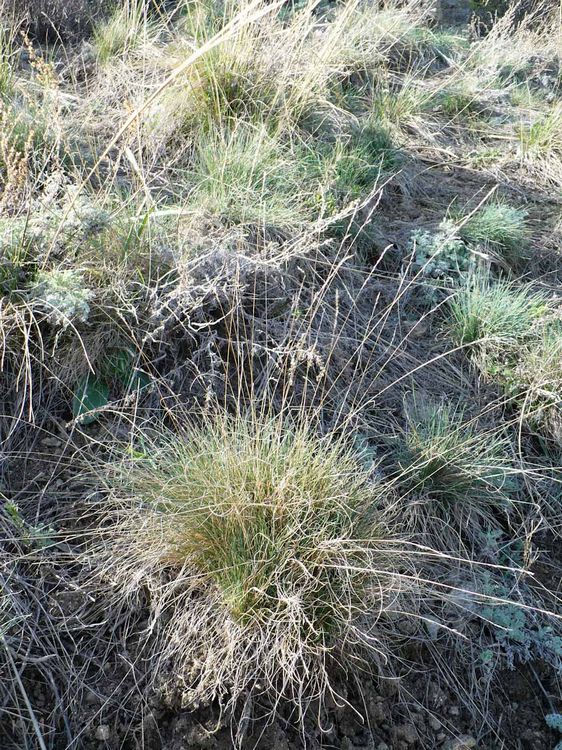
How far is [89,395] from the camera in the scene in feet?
9.04

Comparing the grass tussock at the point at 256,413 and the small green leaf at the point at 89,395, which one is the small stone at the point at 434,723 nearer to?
the grass tussock at the point at 256,413

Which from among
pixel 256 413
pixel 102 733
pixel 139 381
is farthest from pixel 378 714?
pixel 139 381

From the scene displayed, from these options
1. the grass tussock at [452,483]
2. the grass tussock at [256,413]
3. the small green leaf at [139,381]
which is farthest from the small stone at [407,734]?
the small green leaf at [139,381]

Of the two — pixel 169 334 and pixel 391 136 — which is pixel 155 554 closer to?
pixel 169 334

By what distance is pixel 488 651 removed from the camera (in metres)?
2.54

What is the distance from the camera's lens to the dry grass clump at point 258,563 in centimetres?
213

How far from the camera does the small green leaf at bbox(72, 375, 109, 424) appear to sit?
2713mm

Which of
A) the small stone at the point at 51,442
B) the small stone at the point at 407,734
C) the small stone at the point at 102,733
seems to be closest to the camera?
the small stone at the point at 102,733

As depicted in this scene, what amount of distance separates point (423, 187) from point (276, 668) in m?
3.10

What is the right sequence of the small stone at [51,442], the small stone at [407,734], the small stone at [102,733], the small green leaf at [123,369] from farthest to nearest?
the small green leaf at [123,369]
the small stone at [51,442]
the small stone at [407,734]
the small stone at [102,733]

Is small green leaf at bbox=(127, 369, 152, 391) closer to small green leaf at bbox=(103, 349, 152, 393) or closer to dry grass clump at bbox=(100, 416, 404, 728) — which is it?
small green leaf at bbox=(103, 349, 152, 393)

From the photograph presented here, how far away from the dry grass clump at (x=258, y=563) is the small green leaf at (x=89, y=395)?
1.56ft

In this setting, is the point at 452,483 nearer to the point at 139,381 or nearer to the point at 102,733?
the point at 139,381

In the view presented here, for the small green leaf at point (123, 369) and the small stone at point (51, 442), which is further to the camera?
the small green leaf at point (123, 369)
